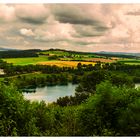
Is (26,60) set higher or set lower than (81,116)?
higher

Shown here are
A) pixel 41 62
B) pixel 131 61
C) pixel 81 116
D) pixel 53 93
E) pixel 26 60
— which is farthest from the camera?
pixel 53 93

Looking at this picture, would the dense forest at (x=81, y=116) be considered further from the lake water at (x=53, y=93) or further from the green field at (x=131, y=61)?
the lake water at (x=53, y=93)

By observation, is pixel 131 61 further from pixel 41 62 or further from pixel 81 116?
pixel 81 116

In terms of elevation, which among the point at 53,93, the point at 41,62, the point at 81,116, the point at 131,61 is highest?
the point at 131,61

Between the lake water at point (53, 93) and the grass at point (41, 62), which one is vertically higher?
the grass at point (41, 62)

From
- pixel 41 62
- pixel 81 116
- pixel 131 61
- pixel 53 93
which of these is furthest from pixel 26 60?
pixel 81 116

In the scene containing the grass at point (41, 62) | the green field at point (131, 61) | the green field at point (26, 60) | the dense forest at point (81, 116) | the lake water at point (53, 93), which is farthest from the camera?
the lake water at point (53, 93)

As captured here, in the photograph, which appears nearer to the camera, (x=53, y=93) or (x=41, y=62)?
(x=41, y=62)

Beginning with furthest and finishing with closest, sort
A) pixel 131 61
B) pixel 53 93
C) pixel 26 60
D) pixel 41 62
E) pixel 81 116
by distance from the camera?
pixel 53 93 < pixel 41 62 < pixel 26 60 < pixel 131 61 < pixel 81 116

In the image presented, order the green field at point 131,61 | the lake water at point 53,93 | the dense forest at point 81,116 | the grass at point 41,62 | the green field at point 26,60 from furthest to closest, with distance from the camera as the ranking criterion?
the lake water at point 53,93
the grass at point 41,62
the green field at point 26,60
the green field at point 131,61
the dense forest at point 81,116

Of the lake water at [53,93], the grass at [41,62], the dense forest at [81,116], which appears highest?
the grass at [41,62]

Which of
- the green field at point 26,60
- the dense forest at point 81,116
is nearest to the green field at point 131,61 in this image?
the dense forest at point 81,116

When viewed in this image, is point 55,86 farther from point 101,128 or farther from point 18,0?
point 18,0
